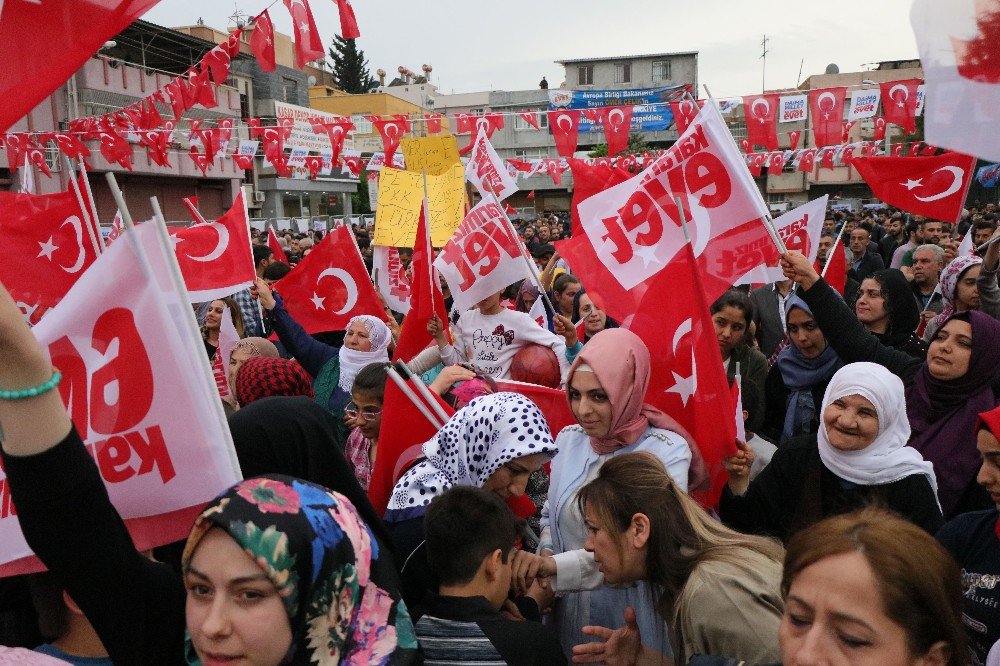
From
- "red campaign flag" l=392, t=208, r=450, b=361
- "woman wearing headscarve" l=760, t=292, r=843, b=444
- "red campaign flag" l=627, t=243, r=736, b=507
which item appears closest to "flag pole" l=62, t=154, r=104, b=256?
"red campaign flag" l=392, t=208, r=450, b=361

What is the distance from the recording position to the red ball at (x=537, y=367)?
485 cm

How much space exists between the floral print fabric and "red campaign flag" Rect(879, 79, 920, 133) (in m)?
11.8

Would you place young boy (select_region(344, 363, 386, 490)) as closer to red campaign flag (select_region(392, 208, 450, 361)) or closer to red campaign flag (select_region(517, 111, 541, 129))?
red campaign flag (select_region(392, 208, 450, 361))

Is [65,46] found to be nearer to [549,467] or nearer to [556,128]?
[549,467]

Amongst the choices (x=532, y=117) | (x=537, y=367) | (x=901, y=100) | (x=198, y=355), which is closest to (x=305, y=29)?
(x=537, y=367)

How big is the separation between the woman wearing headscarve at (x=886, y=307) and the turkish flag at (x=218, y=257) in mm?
4290

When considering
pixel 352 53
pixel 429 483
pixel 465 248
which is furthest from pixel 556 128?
pixel 352 53

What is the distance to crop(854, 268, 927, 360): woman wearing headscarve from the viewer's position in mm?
4965

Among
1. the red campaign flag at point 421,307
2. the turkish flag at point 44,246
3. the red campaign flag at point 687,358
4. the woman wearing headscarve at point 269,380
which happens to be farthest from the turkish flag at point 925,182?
the turkish flag at point 44,246

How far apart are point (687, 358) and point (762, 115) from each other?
1041 centimetres

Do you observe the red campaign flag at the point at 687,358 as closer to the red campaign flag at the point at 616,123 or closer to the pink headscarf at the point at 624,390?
the pink headscarf at the point at 624,390

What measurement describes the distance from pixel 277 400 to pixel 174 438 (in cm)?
54

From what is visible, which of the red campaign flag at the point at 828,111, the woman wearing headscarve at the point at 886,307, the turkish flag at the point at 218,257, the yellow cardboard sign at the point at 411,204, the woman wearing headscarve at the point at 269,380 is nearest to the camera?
the woman wearing headscarve at the point at 269,380

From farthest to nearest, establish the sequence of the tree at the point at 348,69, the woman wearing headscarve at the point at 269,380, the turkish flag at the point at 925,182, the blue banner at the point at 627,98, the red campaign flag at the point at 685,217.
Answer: the tree at the point at 348,69 → the blue banner at the point at 627,98 → the turkish flag at the point at 925,182 → the red campaign flag at the point at 685,217 → the woman wearing headscarve at the point at 269,380
